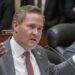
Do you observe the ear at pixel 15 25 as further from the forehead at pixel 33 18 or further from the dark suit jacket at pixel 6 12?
the dark suit jacket at pixel 6 12

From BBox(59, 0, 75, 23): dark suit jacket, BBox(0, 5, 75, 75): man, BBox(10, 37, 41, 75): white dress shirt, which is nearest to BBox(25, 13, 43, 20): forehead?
BBox(0, 5, 75, 75): man

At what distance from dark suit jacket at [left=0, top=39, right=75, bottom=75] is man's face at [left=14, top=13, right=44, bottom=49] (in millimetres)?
82

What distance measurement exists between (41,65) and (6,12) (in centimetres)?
211

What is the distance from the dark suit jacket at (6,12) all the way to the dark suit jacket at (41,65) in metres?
1.92

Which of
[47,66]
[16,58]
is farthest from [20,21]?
[47,66]

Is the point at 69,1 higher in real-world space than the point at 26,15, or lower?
lower

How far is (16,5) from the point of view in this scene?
3.80m

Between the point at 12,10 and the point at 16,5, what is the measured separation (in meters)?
0.09

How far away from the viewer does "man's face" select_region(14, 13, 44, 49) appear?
1.73 metres

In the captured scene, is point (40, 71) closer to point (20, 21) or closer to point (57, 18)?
point (20, 21)

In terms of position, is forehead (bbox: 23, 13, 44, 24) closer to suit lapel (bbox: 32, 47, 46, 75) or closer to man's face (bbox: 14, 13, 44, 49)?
man's face (bbox: 14, 13, 44, 49)

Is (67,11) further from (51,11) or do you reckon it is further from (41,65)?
(41,65)

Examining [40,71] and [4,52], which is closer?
[4,52]

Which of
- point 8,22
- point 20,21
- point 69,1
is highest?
point 20,21
